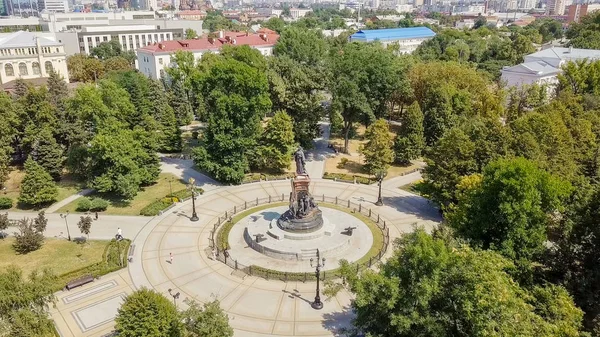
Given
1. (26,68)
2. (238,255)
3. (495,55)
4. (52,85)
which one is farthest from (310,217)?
(495,55)

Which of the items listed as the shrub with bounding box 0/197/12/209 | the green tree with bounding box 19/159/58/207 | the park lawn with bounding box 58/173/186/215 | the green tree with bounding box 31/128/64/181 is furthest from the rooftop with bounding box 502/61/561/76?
the shrub with bounding box 0/197/12/209

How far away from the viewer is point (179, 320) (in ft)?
76.9

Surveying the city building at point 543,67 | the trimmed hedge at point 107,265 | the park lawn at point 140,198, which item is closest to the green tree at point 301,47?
the city building at point 543,67

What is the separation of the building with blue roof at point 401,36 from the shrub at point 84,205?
114m

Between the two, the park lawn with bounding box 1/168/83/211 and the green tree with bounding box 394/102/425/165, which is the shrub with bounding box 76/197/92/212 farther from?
the green tree with bounding box 394/102/425/165

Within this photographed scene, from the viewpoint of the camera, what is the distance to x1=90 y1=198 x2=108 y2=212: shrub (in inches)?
1709

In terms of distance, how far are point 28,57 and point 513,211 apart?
340 ft

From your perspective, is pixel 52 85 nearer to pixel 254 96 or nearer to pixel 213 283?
pixel 254 96

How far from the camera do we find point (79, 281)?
32062 mm

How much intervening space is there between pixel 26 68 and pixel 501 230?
339 ft

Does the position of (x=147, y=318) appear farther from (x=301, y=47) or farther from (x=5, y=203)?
(x=301, y=47)

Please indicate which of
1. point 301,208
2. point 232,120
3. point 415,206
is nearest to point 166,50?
point 232,120

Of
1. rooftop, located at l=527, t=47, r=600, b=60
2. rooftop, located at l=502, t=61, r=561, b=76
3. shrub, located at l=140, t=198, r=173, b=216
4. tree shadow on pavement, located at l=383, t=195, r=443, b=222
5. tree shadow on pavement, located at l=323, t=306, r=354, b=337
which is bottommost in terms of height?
tree shadow on pavement, located at l=383, t=195, r=443, b=222

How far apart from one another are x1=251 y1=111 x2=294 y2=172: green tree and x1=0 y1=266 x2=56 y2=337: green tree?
30765mm
